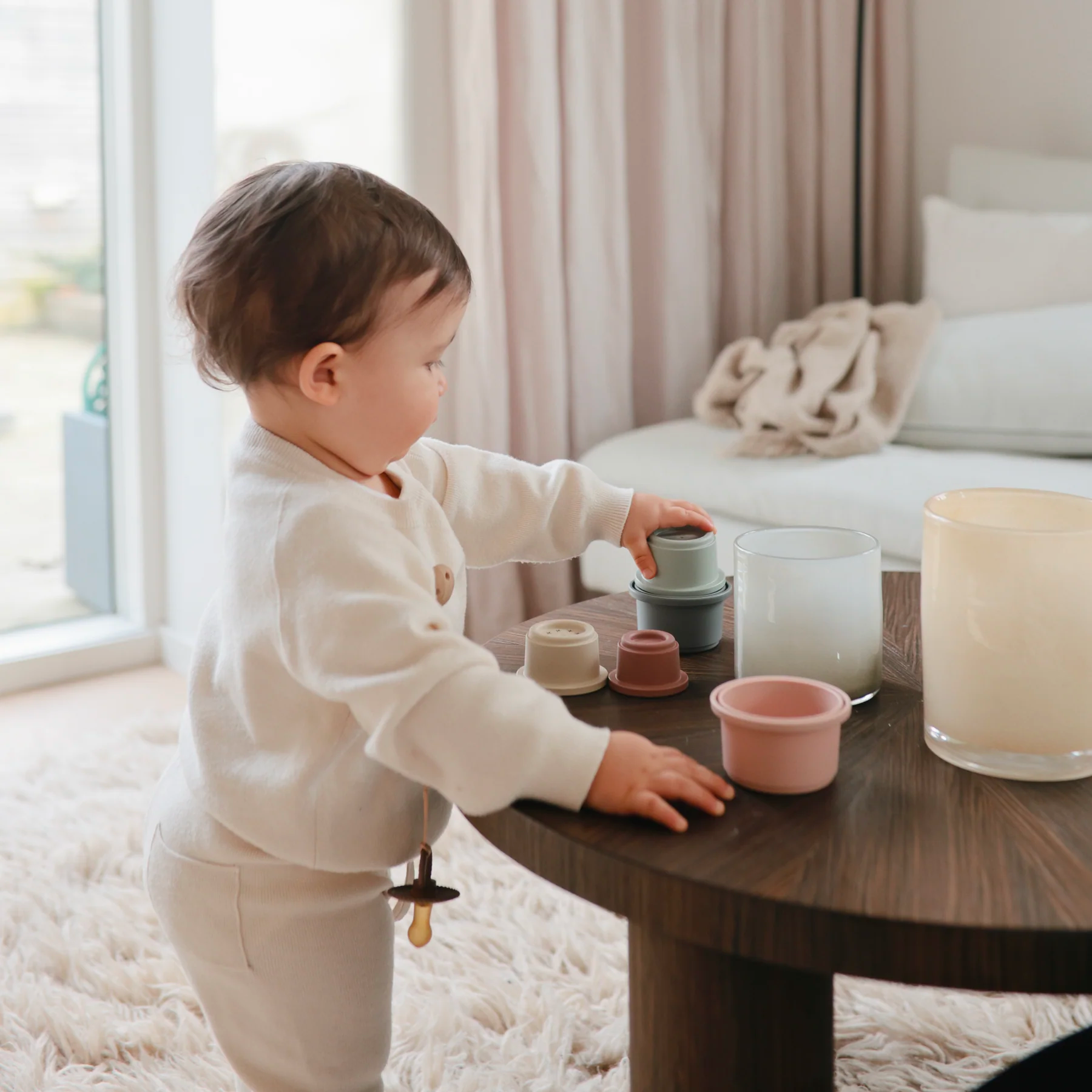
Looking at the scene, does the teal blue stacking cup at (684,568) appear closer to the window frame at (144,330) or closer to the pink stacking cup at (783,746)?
the pink stacking cup at (783,746)

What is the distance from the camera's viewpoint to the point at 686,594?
1.01 metres

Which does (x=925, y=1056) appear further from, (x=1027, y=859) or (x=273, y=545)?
(x=273, y=545)

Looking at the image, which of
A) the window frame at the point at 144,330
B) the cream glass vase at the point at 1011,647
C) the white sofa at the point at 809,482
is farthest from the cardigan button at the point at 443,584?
the window frame at the point at 144,330

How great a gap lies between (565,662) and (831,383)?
1.34 metres

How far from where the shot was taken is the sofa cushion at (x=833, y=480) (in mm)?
1822

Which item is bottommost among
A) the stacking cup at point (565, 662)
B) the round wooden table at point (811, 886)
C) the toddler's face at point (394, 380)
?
the round wooden table at point (811, 886)

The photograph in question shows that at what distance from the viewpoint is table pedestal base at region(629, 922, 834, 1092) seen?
856 mm

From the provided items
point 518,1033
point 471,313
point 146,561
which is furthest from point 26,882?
point 471,313

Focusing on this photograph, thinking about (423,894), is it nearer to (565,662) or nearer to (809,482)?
(565,662)

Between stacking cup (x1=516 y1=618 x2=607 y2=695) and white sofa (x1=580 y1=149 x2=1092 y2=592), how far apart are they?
97 centimetres

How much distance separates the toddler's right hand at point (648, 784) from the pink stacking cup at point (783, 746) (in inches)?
0.7

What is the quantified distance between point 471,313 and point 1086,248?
45.3 inches

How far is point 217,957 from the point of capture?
37.7 inches

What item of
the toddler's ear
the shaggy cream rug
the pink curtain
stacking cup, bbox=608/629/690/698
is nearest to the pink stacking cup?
stacking cup, bbox=608/629/690/698
